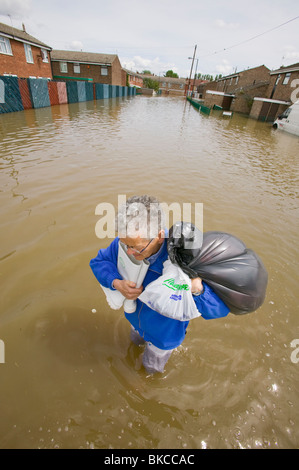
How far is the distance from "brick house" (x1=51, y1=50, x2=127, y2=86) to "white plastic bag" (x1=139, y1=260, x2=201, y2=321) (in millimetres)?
45688

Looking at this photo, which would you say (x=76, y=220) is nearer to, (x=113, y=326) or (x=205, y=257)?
(x=113, y=326)

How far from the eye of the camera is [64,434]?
73.2 inches

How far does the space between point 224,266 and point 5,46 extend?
91.8ft

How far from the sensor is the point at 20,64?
21.3m

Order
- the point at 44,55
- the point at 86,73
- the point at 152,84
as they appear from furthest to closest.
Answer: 1. the point at 152,84
2. the point at 86,73
3. the point at 44,55

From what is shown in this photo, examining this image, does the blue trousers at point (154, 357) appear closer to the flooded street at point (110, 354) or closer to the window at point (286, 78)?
the flooded street at point (110, 354)

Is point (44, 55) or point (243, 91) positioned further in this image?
point (243, 91)

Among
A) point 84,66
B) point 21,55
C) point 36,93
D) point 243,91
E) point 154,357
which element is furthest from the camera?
point 84,66

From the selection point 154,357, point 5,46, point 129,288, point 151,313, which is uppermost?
point 5,46

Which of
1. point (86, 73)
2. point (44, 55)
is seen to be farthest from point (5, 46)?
point (86, 73)

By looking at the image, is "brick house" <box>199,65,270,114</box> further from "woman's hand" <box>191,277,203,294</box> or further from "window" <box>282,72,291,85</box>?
"woman's hand" <box>191,277,203,294</box>

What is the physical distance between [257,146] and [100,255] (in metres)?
13.7

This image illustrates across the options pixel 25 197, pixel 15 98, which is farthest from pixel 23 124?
pixel 25 197

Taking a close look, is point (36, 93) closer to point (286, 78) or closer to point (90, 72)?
point (90, 72)
